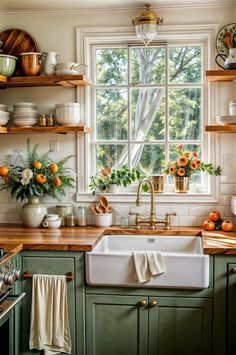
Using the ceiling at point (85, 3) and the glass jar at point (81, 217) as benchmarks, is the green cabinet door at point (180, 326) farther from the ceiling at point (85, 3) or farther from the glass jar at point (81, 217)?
A: the ceiling at point (85, 3)

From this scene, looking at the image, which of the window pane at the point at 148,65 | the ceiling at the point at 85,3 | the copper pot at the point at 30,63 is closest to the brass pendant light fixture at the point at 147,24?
the ceiling at the point at 85,3

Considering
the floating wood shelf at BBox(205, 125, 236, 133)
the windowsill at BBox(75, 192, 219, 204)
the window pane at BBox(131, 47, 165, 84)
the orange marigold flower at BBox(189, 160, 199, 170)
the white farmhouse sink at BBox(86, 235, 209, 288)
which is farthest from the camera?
the window pane at BBox(131, 47, 165, 84)

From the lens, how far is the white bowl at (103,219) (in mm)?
3373

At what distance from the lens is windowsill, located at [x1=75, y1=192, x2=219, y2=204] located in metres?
3.40

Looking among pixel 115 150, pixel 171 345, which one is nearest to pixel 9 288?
pixel 171 345

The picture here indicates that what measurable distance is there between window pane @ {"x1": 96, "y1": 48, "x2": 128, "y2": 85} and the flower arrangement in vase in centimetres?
69

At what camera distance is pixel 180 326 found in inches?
109

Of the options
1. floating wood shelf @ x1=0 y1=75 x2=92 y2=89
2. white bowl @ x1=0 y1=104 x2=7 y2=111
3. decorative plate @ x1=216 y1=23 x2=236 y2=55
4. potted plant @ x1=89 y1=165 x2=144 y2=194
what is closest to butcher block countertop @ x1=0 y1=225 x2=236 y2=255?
potted plant @ x1=89 y1=165 x2=144 y2=194

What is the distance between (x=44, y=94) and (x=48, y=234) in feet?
3.64

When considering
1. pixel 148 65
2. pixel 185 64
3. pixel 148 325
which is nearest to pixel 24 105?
pixel 148 65

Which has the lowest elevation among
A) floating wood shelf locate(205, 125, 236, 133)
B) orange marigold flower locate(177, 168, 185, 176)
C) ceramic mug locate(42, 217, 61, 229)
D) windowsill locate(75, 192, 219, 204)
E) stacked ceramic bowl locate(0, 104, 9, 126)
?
ceramic mug locate(42, 217, 61, 229)

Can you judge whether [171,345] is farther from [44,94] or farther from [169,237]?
[44,94]

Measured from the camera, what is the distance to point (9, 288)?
256 centimetres

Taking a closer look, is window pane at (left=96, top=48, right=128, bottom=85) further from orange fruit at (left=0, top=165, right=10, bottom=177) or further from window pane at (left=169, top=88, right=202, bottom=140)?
orange fruit at (left=0, top=165, right=10, bottom=177)
